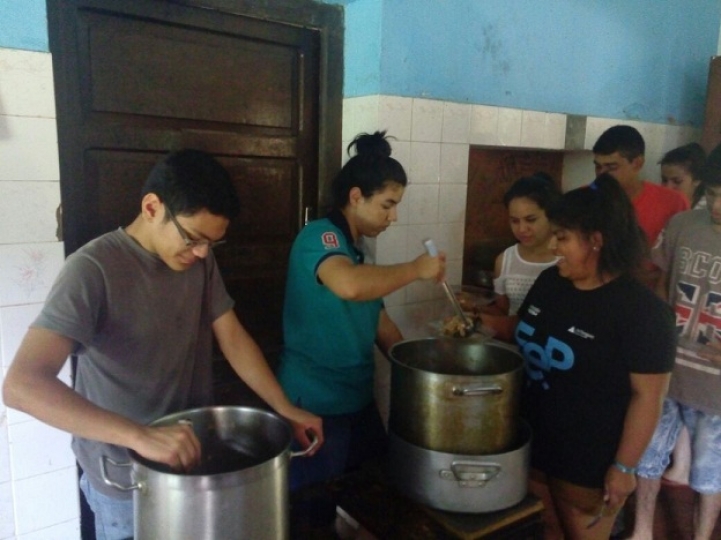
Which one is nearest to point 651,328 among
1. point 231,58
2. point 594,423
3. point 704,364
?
point 594,423

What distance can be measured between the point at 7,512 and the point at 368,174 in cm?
139

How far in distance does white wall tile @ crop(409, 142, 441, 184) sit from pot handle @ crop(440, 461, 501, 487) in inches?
52.0

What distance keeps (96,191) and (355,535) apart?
1236 mm

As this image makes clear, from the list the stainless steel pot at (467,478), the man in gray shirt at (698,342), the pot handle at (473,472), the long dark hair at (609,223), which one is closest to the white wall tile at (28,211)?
the stainless steel pot at (467,478)

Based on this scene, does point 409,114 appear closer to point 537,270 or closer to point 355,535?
point 537,270

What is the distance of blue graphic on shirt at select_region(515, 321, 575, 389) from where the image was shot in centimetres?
141

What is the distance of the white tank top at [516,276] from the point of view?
2002mm

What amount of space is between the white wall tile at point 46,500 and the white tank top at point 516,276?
1.51 m

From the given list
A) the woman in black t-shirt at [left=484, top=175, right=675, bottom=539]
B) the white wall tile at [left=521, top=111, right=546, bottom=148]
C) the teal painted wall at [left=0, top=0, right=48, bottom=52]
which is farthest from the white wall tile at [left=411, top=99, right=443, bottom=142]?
the teal painted wall at [left=0, top=0, right=48, bottom=52]

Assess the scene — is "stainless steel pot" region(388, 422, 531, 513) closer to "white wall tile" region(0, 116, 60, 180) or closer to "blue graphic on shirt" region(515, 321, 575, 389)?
Answer: "blue graphic on shirt" region(515, 321, 575, 389)

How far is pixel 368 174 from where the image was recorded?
157 cm

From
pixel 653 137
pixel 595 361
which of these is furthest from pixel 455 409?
pixel 653 137

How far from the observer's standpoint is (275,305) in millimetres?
2182

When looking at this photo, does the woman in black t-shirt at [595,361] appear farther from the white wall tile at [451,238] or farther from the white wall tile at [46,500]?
the white wall tile at [46,500]
